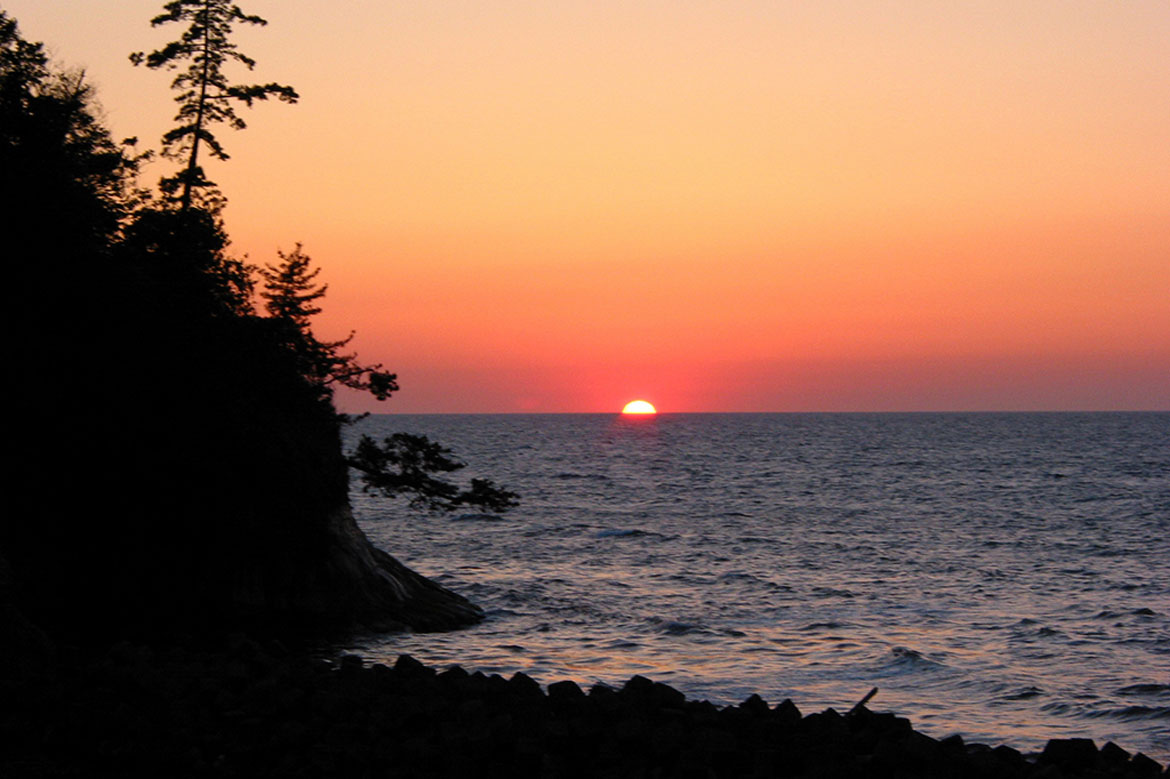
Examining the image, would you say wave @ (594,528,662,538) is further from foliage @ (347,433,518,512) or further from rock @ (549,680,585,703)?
rock @ (549,680,585,703)

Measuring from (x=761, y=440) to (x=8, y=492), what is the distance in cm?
16913

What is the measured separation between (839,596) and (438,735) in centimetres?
2564

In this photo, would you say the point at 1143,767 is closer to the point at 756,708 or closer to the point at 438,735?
the point at 756,708

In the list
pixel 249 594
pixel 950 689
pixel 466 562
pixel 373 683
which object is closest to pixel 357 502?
pixel 466 562

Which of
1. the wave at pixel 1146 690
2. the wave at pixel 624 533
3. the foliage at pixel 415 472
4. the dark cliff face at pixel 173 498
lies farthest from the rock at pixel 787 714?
the wave at pixel 624 533

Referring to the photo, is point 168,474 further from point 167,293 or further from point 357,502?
point 357,502

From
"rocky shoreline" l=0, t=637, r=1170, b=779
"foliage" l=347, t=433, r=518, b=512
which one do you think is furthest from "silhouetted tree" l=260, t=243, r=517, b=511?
A: "rocky shoreline" l=0, t=637, r=1170, b=779

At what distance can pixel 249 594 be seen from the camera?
25.1 meters

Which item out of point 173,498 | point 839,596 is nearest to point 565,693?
point 173,498

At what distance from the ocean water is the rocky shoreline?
26.2ft

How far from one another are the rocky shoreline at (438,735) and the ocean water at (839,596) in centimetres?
797

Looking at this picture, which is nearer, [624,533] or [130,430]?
[130,430]

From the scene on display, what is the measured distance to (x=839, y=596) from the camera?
119 ft

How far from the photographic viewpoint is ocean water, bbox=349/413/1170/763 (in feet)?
77.2
